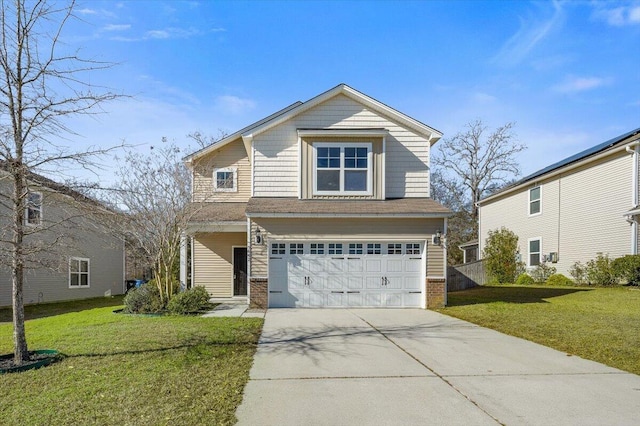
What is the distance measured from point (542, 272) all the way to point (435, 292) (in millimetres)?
11129

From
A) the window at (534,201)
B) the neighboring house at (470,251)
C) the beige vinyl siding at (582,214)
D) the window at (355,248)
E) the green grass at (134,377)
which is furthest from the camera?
the neighboring house at (470,251)

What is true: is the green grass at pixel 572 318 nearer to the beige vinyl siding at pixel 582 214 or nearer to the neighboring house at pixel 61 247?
the beige vinyl siding at pixel 582 214

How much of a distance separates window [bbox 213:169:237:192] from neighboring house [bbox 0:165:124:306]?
→ 4174 millimetres

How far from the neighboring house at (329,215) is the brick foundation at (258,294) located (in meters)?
0.03

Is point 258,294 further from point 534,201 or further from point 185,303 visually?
point 534,201

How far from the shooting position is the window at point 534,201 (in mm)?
22562

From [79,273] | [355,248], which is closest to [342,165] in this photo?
[355,248]

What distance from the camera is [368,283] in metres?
13.6

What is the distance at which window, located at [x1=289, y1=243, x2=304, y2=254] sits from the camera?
13.5 m

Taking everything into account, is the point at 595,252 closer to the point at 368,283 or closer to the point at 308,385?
the point at 368,283

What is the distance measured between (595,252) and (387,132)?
446 inches

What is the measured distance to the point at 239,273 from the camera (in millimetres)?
16484

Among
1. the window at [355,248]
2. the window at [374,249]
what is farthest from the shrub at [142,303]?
the window at [374,249]

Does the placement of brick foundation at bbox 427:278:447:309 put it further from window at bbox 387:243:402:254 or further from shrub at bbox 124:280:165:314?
shrub at bbox 124:280:165:314
